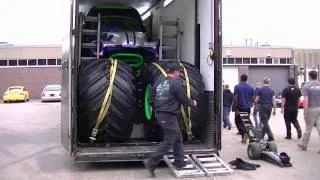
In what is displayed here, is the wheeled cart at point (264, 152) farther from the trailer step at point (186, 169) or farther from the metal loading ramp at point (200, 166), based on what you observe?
the trailer step at point (186, 169)

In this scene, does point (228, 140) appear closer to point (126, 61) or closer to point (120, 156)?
point (126, 61)

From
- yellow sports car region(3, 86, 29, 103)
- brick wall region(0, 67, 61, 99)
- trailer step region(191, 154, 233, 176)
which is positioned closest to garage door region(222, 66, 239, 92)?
brick wall region(0, 67, 61, 99)

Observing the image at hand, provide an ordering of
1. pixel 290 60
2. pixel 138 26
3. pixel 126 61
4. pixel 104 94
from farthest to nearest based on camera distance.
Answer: pixel 290 60 < pixel 138 26 < pixel 126 61 < pixel 104 94

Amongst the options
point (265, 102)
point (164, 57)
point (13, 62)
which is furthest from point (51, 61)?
point (164, 57)

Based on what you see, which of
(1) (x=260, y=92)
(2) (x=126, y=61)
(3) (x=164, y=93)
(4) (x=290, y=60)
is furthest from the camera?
(4) (x=290, y=60)

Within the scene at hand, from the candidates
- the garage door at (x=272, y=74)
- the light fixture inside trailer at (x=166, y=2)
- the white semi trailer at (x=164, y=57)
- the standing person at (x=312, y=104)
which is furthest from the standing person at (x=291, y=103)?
the garage door at (x=272, y=74)

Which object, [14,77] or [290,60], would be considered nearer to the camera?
[14,77]

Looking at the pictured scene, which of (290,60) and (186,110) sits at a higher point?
(290,60)

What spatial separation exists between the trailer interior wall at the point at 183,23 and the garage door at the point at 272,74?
40.8 metres

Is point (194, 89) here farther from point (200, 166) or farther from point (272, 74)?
point (272, 74)

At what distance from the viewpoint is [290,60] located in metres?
55.0

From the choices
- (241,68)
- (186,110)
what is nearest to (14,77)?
(241,68)

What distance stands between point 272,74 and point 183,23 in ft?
141

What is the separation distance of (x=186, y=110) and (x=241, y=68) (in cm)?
4370
